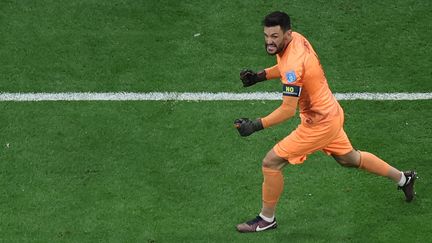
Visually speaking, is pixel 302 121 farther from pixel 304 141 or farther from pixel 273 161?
pixel 273 161

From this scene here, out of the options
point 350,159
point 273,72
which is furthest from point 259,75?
point 350,159

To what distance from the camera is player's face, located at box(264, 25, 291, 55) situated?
778cm

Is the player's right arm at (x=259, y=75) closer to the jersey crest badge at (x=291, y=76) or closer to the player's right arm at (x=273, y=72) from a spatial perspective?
the player's right arm at (x=273, y=72)

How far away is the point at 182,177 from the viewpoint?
30.1 ft

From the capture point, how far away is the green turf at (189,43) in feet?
35.1

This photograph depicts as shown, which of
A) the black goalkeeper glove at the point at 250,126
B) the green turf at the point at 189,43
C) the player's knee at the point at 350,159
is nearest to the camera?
the black goalkeeper glove at the point at 250,126

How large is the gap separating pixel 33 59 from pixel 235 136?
2.81m

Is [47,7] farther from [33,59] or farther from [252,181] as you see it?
[252,181]

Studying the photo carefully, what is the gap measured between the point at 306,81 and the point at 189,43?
12.0 ft

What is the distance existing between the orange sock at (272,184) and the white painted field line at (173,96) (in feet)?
7.25

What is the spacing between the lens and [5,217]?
8.62m

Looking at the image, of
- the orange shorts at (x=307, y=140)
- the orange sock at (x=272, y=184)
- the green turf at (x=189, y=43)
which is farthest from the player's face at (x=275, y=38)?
the green turf at (x=189, y=43)

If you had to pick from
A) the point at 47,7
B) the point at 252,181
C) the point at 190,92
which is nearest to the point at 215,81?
the point at 190,92

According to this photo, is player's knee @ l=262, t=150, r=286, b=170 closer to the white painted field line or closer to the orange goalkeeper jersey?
the orange goalkeeper jersey
